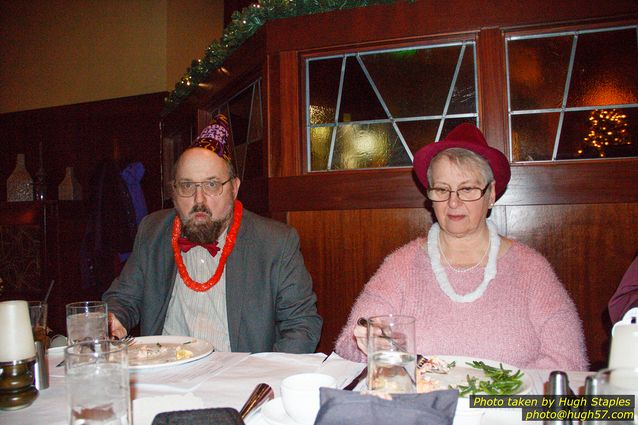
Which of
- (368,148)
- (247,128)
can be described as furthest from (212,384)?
(247,128)

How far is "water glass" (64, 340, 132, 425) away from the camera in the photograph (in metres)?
0.89

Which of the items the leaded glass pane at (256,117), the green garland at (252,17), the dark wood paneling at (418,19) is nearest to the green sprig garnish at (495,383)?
the dark wood paneling at (418,19)

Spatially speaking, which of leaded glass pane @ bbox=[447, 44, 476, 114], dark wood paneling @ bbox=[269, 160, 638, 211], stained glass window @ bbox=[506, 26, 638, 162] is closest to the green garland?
leaded glass pane @ bbox=[447, 44, 476, 114]

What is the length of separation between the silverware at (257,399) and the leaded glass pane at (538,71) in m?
2.40

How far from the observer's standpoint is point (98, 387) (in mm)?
907

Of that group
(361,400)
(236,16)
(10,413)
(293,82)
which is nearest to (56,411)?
(10,413)

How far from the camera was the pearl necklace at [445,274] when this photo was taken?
1.89 m

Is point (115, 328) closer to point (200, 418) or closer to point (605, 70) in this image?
point (200, 418)

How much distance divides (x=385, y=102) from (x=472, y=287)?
1.59 meters

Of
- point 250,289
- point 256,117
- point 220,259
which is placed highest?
point 256,117

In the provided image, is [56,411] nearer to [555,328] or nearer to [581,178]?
[555,328]

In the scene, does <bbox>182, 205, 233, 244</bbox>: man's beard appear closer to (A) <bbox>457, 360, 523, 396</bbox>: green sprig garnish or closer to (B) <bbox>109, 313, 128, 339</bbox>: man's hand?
(B) <bbox>109, 313, 128, 339</bbox>: man's hand

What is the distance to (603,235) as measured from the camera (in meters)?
2.72

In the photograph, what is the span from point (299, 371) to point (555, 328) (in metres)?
0.96
